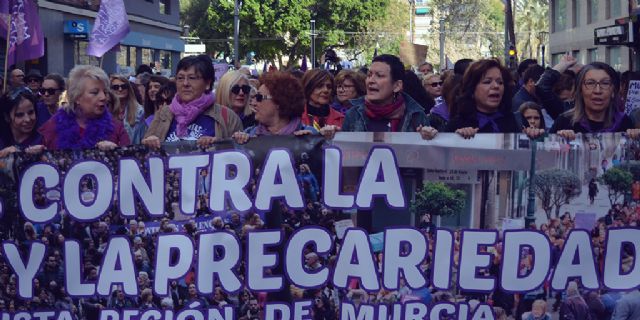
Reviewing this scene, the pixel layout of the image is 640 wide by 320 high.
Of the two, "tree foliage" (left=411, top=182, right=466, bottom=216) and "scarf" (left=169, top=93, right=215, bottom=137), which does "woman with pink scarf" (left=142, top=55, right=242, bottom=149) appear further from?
"tree foliage" (left=411, top=182, right=466, bottom=216)

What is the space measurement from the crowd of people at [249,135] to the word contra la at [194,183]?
0.04 m

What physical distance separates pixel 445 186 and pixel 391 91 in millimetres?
1255

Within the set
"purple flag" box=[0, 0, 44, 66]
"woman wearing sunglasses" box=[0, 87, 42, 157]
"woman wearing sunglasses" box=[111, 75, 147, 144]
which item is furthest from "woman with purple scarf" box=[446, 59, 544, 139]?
"purple flag" box=[0, 0, 44, 66]

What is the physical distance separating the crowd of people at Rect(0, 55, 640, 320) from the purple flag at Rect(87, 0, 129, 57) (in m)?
4.70

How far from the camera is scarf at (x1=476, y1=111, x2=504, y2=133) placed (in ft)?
19.3

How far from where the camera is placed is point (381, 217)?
16.2ft

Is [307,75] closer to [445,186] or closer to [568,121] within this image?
[568,121]

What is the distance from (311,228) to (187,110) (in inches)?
54.2

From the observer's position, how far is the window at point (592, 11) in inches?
1688

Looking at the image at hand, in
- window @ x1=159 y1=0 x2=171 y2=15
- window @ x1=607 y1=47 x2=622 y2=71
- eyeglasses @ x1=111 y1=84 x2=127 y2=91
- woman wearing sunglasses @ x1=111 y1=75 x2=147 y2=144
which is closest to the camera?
woman wearing sunglasses @ x1=111 y1=75 x2=147 y2=144

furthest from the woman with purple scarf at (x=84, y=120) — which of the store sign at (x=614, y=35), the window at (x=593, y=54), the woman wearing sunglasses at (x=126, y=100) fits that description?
the window at (x=593, y=54)

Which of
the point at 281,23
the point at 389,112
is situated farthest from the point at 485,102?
the point at 281,23

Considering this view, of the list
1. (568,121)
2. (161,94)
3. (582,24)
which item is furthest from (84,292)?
(582,24)

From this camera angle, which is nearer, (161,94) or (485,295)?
(485,295)
